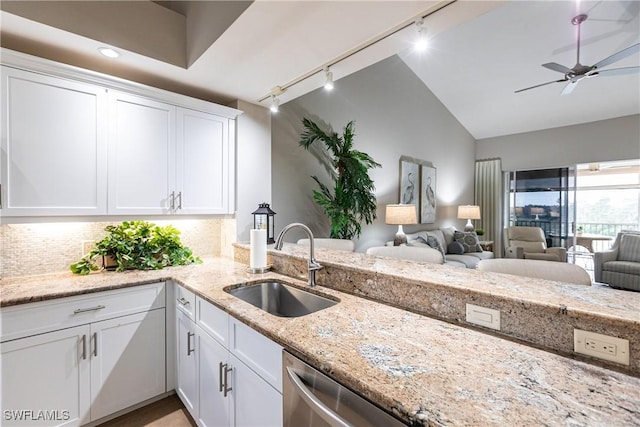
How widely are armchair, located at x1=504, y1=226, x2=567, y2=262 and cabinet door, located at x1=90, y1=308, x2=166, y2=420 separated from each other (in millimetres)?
6210

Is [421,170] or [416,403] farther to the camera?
[421,170]

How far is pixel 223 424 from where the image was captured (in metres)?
1.51

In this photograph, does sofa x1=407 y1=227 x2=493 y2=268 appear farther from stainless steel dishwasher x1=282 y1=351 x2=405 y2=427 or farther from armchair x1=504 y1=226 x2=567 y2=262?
stainless steel dishwasher x1=282 y1=351 x2=405 y2=427

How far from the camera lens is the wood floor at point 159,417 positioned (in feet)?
6.32

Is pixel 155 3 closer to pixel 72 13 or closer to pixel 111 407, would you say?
pixel 72 13

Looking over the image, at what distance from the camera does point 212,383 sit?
A: 1.62 meters

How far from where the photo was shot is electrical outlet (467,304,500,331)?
1.12m

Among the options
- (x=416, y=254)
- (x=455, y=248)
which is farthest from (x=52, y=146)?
(x=455, y=248)

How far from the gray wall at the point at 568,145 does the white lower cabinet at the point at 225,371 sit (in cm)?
754

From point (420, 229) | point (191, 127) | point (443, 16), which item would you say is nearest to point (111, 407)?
point (191, 127)

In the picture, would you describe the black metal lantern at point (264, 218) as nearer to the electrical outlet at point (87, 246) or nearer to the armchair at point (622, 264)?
the electrical outlet at point (87, 246)

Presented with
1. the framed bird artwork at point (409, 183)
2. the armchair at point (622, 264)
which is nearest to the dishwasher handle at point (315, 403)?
the framed bird artwork at point (409, 183)

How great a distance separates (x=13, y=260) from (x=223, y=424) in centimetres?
180

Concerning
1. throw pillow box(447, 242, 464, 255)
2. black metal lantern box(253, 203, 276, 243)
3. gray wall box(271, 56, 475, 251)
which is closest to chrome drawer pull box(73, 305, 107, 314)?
black metal lantern box(253, 203, 276, 243)
